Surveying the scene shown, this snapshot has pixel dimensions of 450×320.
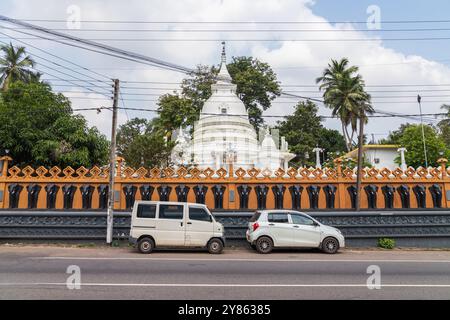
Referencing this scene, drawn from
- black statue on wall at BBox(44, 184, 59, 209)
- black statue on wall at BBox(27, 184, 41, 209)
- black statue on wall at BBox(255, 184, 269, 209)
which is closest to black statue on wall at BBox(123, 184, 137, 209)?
black statue on wall at BBox(44, 184, 59, 209)

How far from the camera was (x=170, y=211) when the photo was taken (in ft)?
36.7

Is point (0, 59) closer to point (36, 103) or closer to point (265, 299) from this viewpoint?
point (36, 103)

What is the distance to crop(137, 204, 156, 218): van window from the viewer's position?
11.1m

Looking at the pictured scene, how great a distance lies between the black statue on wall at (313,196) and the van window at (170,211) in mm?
5333

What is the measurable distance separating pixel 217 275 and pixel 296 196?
6501 mm

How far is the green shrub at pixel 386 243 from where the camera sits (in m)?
12.8

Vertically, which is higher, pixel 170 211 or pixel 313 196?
pixel 313 196

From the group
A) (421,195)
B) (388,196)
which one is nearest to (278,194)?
(388,196)

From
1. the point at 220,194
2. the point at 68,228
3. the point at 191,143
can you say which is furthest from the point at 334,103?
the point at 68,228

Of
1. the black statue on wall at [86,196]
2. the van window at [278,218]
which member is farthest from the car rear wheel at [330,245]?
the black statue on wall at [86,196]

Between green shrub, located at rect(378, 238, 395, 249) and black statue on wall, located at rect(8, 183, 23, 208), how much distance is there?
46.3 feet

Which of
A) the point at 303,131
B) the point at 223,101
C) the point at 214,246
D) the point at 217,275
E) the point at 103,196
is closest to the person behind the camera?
the point at 217,275

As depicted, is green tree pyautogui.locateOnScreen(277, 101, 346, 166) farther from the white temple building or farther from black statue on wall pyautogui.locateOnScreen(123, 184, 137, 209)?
black statue on wall pyautogui.locateOnScreen(123, 184, 137, 209)

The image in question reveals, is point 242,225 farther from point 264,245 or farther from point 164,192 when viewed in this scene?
point 164,192
